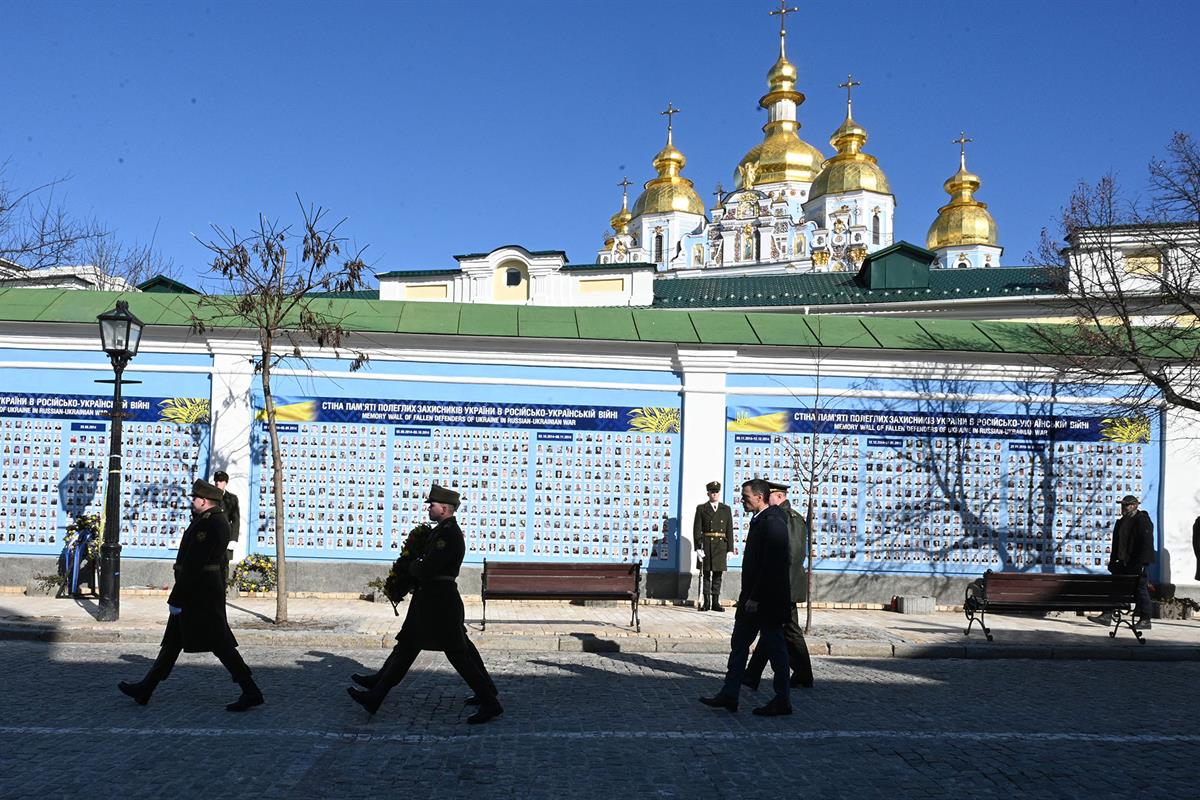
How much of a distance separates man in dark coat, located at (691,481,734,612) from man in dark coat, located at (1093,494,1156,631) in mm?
4923

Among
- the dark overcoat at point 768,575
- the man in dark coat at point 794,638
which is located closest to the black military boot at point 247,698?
the dark overcoat at point 768,575

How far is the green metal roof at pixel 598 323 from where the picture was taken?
564 inches

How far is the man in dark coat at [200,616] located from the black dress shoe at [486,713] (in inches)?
63.3

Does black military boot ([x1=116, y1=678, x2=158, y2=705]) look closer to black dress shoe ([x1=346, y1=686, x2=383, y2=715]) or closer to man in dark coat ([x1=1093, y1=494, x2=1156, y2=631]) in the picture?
black dress shoe ([x1=346, y1=686, x2=383, y2=715])

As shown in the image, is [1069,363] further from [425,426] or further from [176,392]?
[176,392]

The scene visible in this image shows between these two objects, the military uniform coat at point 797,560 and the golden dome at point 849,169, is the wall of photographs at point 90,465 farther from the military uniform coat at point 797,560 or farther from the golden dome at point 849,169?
the golden dome at point 849,169

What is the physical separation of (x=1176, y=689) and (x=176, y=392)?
491 inches

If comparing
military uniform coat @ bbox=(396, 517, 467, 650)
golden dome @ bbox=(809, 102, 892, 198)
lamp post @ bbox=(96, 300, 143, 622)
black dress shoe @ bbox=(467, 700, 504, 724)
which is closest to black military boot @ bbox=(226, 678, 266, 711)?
military uniform coat @ bbox=(396, 517, 467, 650)

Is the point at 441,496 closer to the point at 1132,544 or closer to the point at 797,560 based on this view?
the point at 797,560

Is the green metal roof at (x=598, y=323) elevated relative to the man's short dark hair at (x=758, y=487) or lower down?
elevated

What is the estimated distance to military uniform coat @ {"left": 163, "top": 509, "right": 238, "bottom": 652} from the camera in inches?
294

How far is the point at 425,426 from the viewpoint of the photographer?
46.6ft

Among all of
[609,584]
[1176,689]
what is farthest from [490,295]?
[1176,689]

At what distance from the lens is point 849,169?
226 feet
